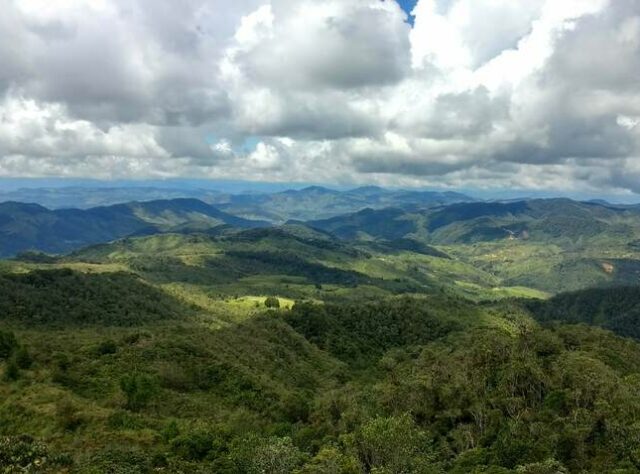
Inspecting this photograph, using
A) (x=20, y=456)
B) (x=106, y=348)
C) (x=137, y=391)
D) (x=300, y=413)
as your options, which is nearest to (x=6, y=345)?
(x=106, y=348)

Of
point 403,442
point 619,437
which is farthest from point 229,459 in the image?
point 619,437

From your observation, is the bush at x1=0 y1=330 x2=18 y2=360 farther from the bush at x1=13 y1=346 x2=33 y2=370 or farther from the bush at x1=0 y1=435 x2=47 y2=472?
the bush at x1=0 y1=435 x2=47 y2=472

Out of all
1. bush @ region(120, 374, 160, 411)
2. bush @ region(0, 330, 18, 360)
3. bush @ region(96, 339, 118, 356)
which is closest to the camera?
bush @ region(120, 374, 160, 411)

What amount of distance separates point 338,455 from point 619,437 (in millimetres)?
51143

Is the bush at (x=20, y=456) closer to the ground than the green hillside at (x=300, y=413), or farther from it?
farther from it

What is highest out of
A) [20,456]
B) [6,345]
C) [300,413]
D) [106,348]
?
[20,456]

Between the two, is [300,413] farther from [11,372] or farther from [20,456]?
[20,456]

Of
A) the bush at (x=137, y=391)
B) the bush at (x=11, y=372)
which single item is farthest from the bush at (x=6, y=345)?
the bush at (x=137, y=391)

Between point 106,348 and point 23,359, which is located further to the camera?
point 106,348

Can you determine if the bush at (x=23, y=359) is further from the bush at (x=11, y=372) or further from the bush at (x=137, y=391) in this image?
the bush at (x=137, y=391)

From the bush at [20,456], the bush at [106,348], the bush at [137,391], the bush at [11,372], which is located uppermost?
the bush at [20,456]

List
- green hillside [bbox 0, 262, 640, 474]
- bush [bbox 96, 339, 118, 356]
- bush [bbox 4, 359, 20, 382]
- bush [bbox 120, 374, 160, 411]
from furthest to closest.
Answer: bush [bbox 96, 339, 118, 356], bush [bbox 4, 359, 20, 382], bush [bbox 120, 374, 160, 411], green hillside [bbox 0, 262, 640, 474]

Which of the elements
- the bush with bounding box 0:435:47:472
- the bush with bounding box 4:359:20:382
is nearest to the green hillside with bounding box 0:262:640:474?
the bush with bounding box 0:435:47:472

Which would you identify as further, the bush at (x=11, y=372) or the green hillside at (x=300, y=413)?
the bush at (x=11, y=372)
